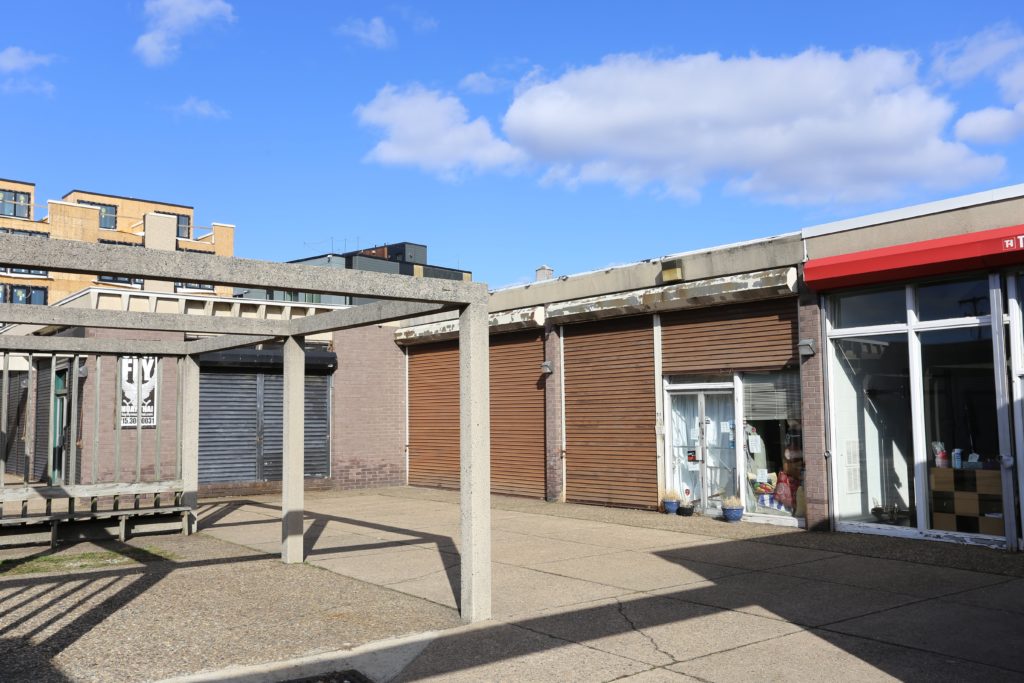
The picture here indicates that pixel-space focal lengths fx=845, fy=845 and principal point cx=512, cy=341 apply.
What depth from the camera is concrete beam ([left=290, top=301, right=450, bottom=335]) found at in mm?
7555

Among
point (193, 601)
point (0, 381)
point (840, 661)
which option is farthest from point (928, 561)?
point (0, 381)

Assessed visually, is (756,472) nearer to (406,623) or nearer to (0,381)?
(406,623)

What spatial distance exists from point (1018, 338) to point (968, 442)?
1.46 meters

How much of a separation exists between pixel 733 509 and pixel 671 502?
1250 mm

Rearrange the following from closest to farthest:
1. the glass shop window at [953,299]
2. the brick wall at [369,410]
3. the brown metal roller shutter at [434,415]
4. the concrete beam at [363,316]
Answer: the concrete beam at [363,316], the glass shop window at [953,299], the brown metal roller shutter at [434,415], the brick wall at [369,410]

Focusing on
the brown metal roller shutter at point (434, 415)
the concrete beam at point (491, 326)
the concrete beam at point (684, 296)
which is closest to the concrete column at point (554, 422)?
the concrete beam at point (491, 326)

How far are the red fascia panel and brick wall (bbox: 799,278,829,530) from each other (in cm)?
46

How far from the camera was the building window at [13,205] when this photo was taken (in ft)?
192

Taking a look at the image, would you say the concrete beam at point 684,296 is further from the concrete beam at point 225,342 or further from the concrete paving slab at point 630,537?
the concrete beam at point 225,342

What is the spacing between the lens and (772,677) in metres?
5.44

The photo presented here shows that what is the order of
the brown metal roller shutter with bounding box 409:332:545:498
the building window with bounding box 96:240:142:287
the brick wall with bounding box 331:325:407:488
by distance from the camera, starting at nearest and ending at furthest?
1. the building window with bounding box 96:240:142:287
2. the brown metal roller shutter with bounding box 409:332:545:498
3. the brick wall with bounding box 331:325:407:488

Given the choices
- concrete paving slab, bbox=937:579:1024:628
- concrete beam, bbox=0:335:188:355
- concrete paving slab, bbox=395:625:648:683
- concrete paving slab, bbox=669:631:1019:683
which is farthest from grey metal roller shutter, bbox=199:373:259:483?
concrete paving slab, bbox=937:579:1024:628

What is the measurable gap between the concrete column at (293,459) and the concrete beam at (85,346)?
10.1 feet

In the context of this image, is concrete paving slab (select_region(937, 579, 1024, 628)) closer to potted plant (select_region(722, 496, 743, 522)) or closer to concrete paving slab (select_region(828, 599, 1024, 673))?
concrete paving slab (select_region(828, 599, 1024, 673))
